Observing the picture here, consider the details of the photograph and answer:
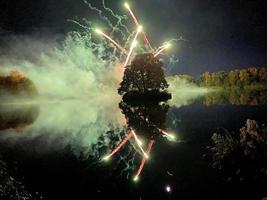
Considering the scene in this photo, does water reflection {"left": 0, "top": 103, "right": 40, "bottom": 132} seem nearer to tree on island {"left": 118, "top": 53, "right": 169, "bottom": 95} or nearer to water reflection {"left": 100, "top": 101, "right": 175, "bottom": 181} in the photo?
water reflection {"left": 100, "top": 101, "right": 175, "bottom": 181}

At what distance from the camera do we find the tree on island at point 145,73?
59.4 m

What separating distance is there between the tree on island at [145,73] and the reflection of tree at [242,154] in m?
42.5

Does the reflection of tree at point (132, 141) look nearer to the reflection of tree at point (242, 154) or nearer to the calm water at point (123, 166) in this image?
the calm water at point (123, 166)

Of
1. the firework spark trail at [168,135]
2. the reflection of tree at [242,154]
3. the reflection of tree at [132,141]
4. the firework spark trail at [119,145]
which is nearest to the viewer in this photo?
the reflection of tree at [242,154]

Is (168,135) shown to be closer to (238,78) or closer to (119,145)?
(119,145)

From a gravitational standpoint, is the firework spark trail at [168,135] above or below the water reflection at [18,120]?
above

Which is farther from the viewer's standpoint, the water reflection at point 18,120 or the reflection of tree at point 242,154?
the water reflection at point 18,120

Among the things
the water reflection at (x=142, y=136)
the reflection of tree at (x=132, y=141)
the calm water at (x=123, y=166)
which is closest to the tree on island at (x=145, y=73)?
the water reflection at (x=142, y=136)

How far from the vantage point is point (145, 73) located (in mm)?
59500

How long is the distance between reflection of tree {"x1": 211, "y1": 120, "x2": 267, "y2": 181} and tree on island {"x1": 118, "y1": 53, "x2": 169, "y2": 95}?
4245 cm

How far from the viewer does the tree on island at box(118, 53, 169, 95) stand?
5944 cm

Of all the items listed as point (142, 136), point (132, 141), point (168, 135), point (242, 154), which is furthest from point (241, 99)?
point (242, 154)

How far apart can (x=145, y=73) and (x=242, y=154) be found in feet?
156

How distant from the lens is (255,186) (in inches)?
367
